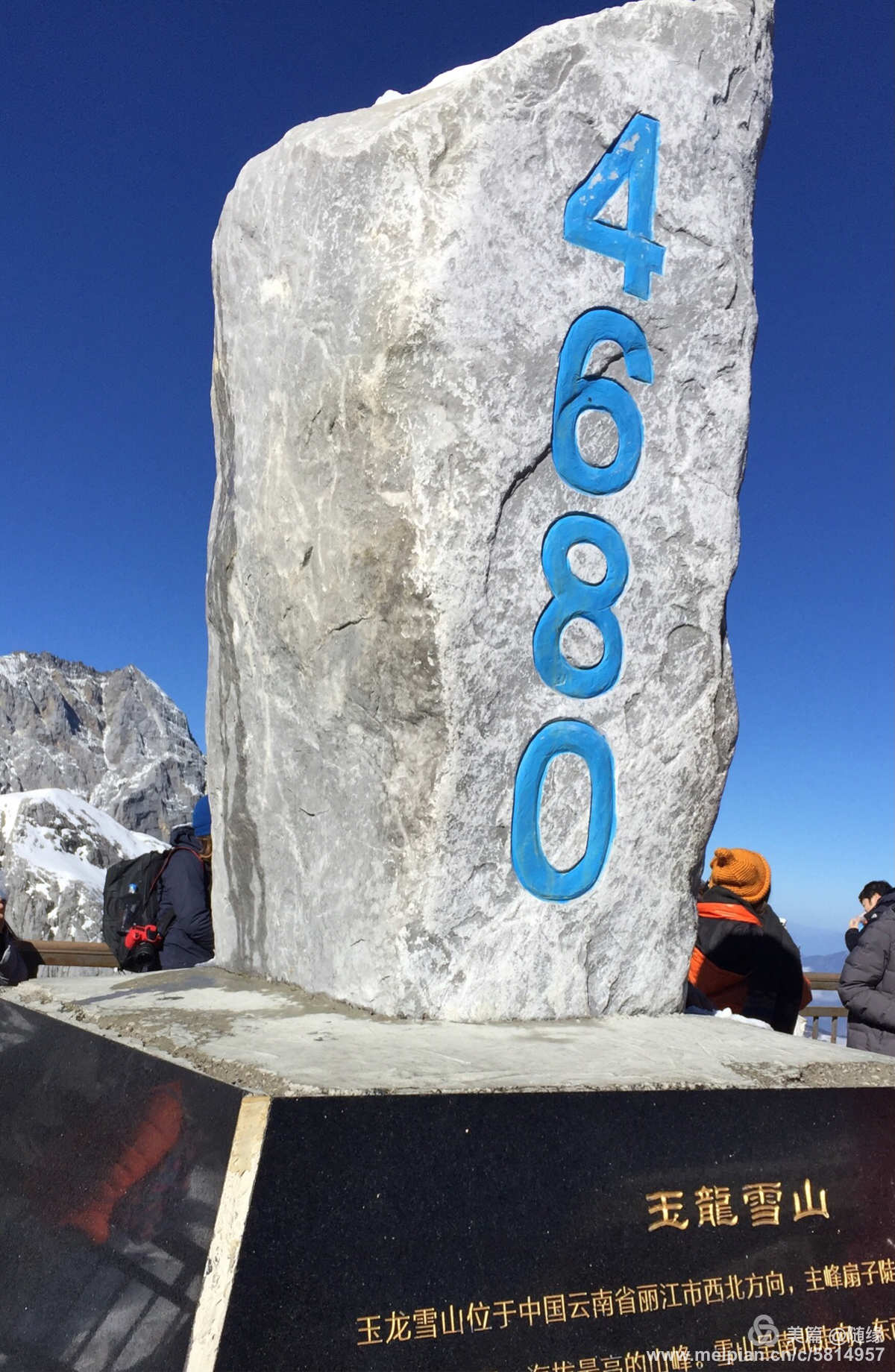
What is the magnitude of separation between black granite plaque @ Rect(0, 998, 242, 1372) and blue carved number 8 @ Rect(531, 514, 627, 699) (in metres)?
1.35

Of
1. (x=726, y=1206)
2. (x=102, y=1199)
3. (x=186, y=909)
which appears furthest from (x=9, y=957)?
→ (x=726, y=1206)

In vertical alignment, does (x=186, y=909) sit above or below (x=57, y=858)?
above

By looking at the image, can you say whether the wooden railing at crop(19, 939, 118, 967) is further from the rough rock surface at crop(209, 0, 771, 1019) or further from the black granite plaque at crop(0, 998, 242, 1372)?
the black granite plaque at crop(0, 998, 242, 1372)

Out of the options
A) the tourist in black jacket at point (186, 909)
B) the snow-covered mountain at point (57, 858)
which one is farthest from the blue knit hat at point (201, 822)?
the snow-covered mountain at point (57, 858)

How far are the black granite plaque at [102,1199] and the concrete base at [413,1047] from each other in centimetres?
7

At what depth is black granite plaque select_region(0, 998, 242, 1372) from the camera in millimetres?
1819

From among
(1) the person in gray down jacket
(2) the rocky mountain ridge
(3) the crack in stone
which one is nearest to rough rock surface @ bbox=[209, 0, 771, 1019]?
(3) the crack in stone

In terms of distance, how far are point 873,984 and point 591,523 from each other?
2184 millimetres

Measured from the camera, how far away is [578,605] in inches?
110

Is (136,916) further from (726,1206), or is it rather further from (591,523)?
(726,1206)

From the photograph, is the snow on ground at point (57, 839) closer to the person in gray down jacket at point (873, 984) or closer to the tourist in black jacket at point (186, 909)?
the tourist in black jacket at point (186, 909)

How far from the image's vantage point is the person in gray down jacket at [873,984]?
12.5 feet

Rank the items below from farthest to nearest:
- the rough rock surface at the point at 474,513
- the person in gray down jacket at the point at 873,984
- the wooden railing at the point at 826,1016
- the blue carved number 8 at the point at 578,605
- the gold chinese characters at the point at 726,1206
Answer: the wooden railing at the point at 826,1016
the person in gray down jacket at the point at 873,984
the blue carved number 8 at the point at 578,605
the rough rock surface at the point at 474,513
the gold chinese characters at the point at 726,1206

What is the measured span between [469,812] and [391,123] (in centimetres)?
181
